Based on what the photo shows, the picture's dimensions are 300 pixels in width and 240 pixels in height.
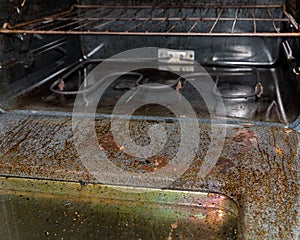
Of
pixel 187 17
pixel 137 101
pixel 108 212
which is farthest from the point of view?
pixel 187 17

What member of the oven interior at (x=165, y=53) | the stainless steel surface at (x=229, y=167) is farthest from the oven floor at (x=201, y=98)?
the stainless steel surface at (x=229, y=167)

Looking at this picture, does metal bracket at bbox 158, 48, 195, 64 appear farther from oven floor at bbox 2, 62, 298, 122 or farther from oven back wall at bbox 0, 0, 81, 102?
oven back wall at bbox 0, 0, 81, 102

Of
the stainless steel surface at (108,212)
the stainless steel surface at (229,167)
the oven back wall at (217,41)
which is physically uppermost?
the oven back wall at (217,41)

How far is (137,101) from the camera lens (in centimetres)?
110

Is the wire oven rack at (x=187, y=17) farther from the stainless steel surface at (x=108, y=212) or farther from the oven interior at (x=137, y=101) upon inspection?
the stainless steel surface at (x=108, y=212)

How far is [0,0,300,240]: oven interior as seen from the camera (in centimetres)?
65

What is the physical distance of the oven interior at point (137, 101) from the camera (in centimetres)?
65

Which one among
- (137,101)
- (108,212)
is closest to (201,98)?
(137,101)

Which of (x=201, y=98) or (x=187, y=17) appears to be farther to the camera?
(x=187, y=17)

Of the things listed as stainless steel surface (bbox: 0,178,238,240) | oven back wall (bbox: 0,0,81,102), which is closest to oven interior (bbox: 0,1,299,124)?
oven back wall (bbox: 0,0,81,102)

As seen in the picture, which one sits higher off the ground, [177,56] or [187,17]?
[187,17]

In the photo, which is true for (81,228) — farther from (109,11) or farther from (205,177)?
(109,11)

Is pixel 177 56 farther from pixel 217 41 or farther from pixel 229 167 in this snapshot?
pixel 229 167

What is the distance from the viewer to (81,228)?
644 mm
